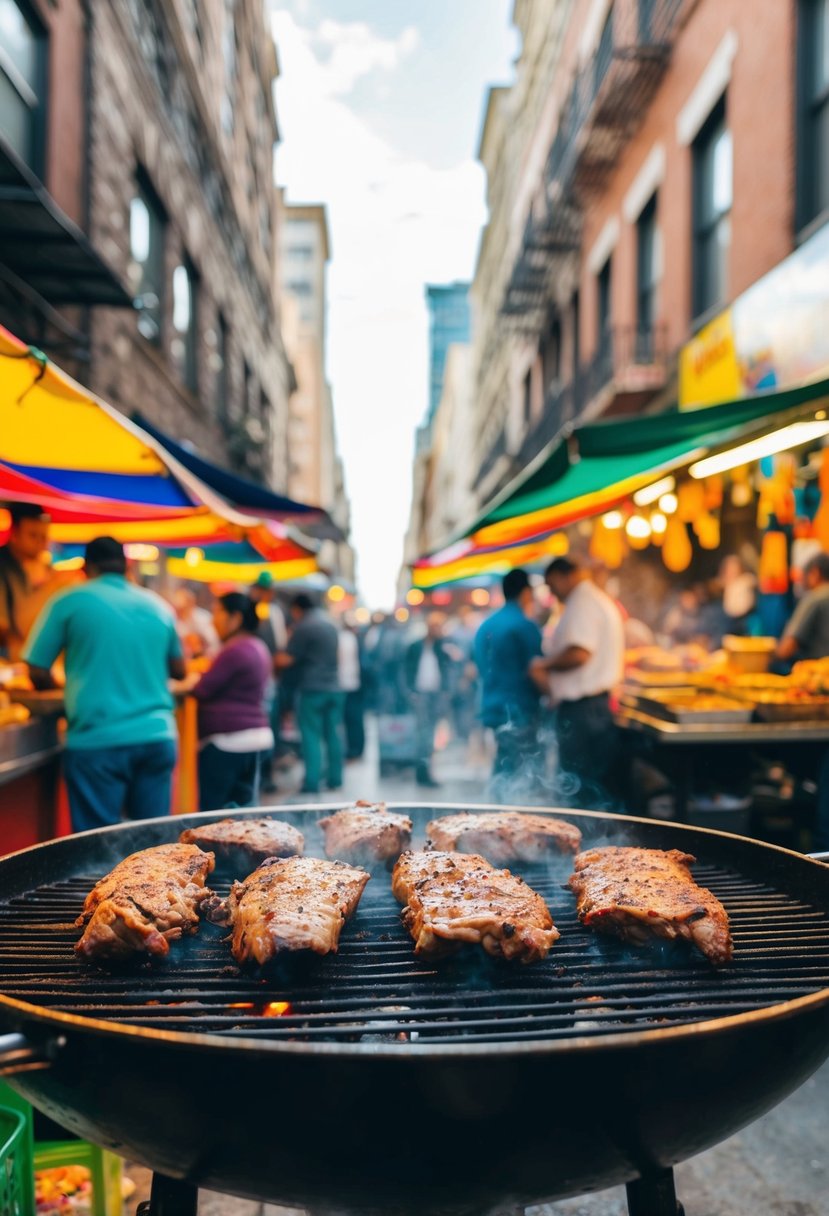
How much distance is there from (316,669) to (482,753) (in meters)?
4.68

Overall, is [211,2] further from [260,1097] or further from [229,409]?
[260,1097]

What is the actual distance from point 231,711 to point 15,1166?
401cm

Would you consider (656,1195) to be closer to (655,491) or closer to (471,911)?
(471,911)

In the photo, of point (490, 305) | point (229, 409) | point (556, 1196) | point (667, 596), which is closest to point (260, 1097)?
point (556, 1196)

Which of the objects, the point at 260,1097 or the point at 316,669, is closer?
the point at 260,1097

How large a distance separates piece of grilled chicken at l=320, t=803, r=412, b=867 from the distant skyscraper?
13345 cm

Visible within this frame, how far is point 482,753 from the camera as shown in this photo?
13.7m

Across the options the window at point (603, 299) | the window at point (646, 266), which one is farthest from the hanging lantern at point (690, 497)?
the window at point (603, 299)

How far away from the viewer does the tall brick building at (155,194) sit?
8.52 metres

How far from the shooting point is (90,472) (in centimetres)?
558

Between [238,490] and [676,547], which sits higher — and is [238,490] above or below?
above

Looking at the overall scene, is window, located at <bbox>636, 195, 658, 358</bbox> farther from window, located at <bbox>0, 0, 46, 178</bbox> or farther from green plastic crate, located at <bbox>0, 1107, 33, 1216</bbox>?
green plastic crate, located at <bbox>0, 1107, 33, 1216</bbox>

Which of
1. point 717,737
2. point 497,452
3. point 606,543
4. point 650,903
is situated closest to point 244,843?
point 650,903

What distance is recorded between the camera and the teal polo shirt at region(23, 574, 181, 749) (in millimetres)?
4688
